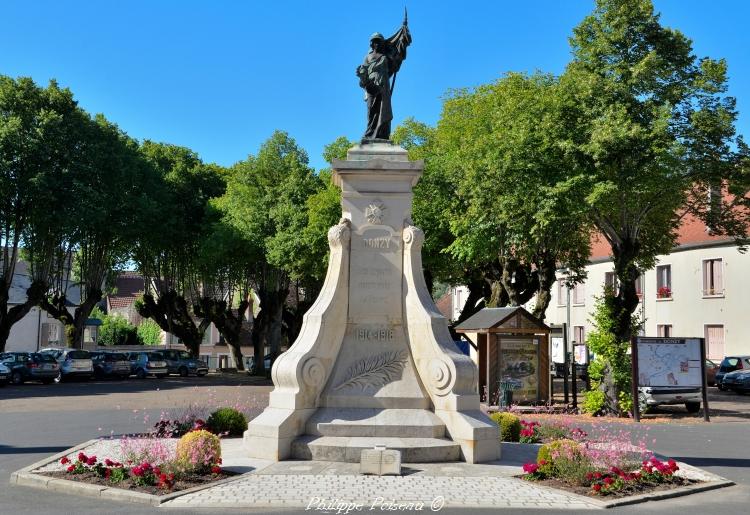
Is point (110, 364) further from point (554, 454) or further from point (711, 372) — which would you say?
point (554, 454)

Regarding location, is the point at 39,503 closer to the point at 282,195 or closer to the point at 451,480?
the point at 451,480

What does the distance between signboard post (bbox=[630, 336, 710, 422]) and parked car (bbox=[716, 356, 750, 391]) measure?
1454 centimetres

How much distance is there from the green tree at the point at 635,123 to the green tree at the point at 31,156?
75.1 feet

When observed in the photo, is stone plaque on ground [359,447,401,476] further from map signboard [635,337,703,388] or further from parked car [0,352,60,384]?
parked car [0,352,60,384]

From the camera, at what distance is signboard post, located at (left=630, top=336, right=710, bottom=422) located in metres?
21.2

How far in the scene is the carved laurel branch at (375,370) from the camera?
11.9 metres

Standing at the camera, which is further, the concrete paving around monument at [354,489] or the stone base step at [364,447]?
the stone base step at [364,447]

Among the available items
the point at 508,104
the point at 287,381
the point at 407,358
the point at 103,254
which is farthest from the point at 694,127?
the point at 103,254

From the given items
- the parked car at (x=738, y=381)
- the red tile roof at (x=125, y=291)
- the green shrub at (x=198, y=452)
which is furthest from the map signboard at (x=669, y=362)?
the red tile roof at (x=125, y=291)

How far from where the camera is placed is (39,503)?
8.67 meters

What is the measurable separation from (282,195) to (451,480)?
30.8m

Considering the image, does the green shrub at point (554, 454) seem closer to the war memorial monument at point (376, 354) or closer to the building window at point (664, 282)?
the war memorial monument at point (376, 354)

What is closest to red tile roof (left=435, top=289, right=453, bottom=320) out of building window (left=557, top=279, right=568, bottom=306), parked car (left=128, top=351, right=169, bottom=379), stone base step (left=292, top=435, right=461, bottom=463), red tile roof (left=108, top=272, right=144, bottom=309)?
building window (left=557, top=279, right=568, bottom=306)

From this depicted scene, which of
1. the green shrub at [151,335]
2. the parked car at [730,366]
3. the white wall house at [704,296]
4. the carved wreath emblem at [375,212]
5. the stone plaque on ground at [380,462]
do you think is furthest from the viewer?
the green shrub at [151,335]
